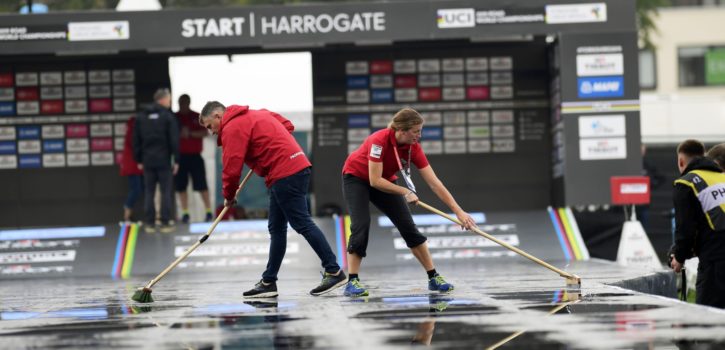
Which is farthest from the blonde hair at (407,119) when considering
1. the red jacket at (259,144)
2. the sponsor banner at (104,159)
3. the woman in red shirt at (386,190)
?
the sponsor banner at (104,159)

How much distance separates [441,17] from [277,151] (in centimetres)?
726

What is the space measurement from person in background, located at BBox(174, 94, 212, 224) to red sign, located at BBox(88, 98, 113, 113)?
4.08ft

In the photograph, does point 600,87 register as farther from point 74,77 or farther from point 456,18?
point 74,77

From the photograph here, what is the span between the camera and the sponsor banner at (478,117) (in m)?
19.6

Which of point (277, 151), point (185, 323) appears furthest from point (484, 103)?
point (185, 323)

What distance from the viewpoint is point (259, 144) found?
35.1 feet

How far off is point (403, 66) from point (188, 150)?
368 centimetres

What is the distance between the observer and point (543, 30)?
17547mm

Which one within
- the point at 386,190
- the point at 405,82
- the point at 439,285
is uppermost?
the point at 405,82

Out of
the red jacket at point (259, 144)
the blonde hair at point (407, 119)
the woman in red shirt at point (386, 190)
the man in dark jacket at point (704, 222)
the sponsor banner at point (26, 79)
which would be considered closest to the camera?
the man in dark jacket at point (704, 222)

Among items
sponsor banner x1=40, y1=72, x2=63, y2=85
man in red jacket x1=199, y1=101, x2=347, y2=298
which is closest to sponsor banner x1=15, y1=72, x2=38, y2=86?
sponsor banner x1=40, y1=72, x2=63, y2=85

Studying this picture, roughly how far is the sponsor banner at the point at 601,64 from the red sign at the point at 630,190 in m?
1.57

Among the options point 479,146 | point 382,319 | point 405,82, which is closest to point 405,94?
point 405,82

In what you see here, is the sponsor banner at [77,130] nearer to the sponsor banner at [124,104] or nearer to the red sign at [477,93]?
the sponsor banner at [124,104]
